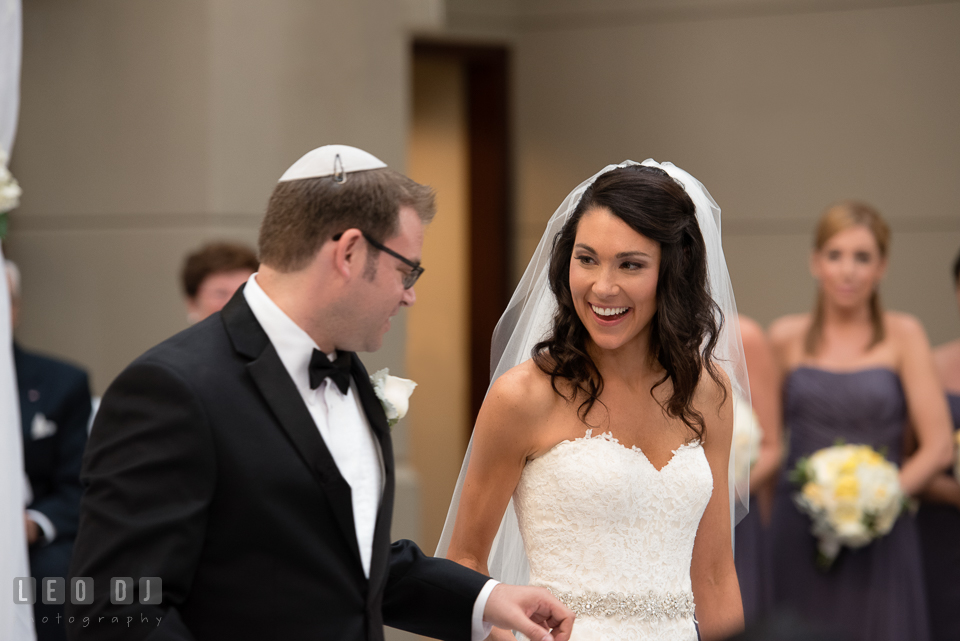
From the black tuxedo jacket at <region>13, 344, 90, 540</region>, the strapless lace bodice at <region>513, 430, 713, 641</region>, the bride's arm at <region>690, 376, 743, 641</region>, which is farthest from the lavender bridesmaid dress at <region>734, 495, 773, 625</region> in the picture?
the black tuxedo jacket at <region>13, 344, 90, 540</region>

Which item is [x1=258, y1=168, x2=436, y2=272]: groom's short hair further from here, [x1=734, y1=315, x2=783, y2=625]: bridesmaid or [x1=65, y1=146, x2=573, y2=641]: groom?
[x1=734, y1=315, x2=783, y2=625]: bridesmaid

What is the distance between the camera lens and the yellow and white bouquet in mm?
4676

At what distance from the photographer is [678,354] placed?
271 centimetres

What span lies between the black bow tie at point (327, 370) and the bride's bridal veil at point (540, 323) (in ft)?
2.79

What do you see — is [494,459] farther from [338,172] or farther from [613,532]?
[338,172]

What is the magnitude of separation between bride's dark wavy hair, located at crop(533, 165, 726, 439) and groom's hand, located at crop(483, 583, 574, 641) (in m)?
0.59

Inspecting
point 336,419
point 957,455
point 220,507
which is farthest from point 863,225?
point 220,507

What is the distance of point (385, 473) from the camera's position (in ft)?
6.67

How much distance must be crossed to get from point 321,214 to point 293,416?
0.37 m

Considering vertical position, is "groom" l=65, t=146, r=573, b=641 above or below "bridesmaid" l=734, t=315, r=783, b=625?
above

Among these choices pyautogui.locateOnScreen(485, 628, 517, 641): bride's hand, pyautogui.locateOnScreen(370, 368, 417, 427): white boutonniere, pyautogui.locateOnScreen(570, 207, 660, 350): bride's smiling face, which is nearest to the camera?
pyautogui.locateOnScreen(370, 368, 417, 427): white boutonniere

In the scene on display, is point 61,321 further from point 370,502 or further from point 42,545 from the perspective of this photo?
point 370,502

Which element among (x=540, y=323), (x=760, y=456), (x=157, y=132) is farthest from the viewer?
(x=157, y=132)

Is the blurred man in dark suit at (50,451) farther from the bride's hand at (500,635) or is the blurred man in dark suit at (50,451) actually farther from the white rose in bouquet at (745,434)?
the white rose in bouquet at (745,434)
